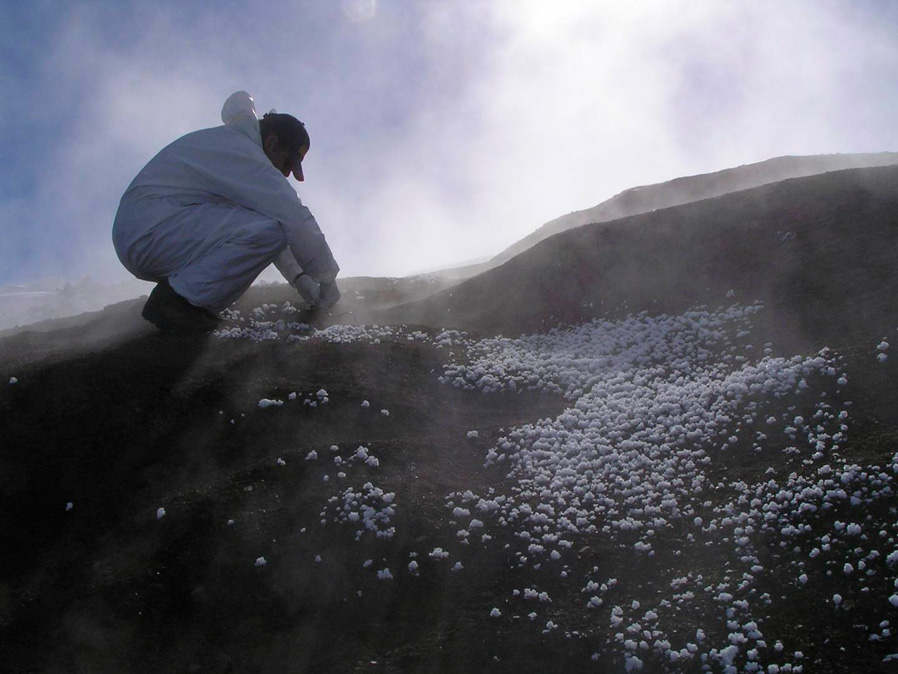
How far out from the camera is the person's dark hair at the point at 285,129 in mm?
6684

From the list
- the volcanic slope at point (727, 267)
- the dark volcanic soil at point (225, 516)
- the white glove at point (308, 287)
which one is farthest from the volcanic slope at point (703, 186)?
the dark volcanic soil at point (225, 516)

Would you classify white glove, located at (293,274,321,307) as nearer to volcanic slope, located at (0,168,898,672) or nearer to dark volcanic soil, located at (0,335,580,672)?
volcanic slope, located at (0,168,898,672)

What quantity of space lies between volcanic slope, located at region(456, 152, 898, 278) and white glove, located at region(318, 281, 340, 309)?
28.7ft

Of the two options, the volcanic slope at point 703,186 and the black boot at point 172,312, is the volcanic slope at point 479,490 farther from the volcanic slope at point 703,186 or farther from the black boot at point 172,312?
the volcanic slope at point 703,186

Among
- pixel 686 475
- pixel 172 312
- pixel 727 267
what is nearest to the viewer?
pixel 686 475

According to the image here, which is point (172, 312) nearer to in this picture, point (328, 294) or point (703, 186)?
point (328, 294)

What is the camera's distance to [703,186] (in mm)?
16875

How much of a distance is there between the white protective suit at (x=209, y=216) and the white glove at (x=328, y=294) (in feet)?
2.12

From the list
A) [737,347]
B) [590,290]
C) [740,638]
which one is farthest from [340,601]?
[590,290]

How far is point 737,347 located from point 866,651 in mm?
3655

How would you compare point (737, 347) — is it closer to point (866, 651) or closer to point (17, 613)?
point (866, 651)

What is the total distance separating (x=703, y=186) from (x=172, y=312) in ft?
46.1

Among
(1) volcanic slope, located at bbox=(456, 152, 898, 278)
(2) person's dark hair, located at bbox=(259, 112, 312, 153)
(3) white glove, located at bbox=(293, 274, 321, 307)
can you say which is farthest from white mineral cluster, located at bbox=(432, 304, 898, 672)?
(1) volcanic slope, located at bbox=(456, 152, 898, 278)

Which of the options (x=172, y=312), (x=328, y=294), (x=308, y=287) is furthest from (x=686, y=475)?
(x=172, y=312)
